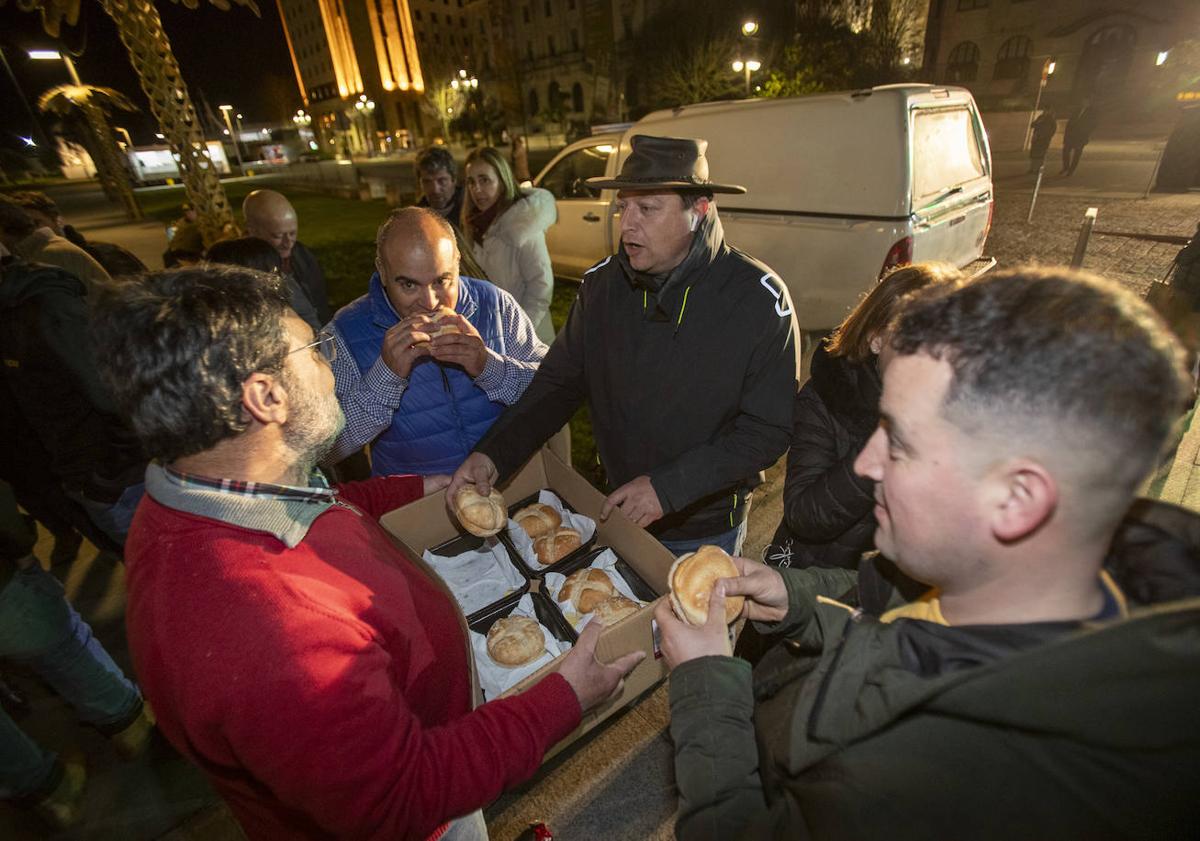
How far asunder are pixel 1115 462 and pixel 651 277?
177 cm

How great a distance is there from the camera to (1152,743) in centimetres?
68

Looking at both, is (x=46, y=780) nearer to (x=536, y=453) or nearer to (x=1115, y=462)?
(x=536, y=453)

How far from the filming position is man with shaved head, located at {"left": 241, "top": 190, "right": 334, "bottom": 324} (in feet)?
13.8

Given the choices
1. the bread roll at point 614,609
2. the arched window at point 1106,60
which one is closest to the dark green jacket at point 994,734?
the bread roll at point 614,609

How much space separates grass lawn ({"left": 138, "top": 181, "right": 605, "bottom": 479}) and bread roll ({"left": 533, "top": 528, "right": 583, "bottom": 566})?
1.58 m

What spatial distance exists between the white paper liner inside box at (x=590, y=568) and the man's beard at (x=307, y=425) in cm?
102

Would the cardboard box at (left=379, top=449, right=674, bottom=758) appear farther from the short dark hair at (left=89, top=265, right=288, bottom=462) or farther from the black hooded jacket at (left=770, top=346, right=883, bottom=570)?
the short dark hair at (left=89, top=265, right=288, bottom=462)

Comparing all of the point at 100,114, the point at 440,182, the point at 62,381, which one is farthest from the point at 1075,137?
the point at 100,114

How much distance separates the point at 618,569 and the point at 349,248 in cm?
1638

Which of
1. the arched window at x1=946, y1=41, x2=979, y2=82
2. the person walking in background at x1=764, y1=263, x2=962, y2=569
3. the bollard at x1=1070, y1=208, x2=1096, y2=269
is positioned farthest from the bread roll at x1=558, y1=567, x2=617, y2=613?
the arched window at x1=946, y1=41, x2=979, y2=82

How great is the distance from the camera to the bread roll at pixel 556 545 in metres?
2.24

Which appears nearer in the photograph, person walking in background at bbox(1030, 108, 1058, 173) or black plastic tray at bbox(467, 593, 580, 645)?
black plastic tray at bbox(467, 593, 580, 645)

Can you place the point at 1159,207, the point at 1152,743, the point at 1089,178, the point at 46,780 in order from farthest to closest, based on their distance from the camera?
the point at 1089,178 → the point at 1159,207 → the point at 46,780 → the point at 1152,743

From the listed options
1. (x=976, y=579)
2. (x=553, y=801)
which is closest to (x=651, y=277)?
(x=976, y=579)
